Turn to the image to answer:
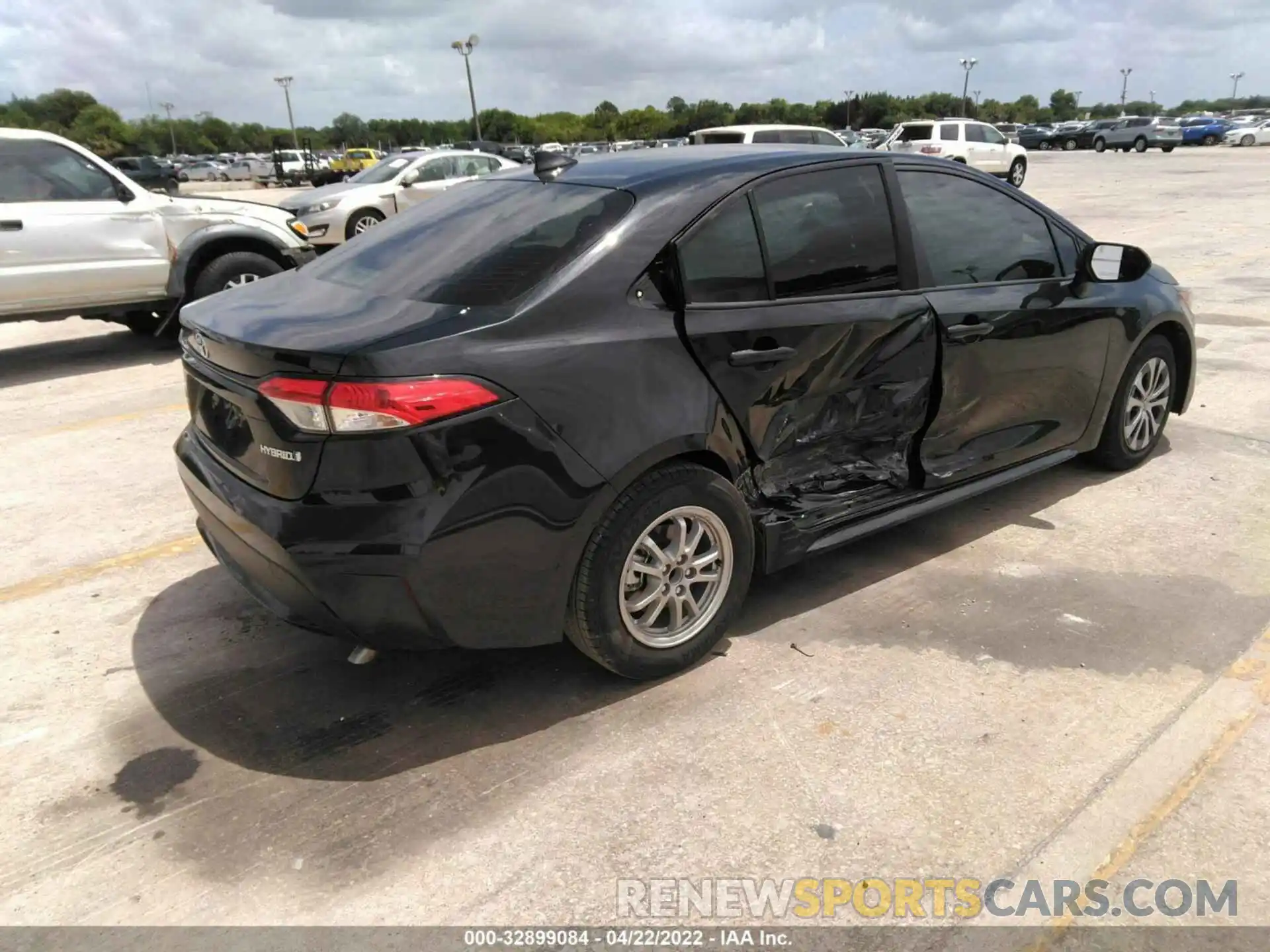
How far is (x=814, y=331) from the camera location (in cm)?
331

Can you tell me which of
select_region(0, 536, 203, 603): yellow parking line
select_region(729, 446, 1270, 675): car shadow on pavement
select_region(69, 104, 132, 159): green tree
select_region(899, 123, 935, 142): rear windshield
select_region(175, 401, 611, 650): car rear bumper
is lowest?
select_region(729, 446, 1270, 675): car shadow on pavement

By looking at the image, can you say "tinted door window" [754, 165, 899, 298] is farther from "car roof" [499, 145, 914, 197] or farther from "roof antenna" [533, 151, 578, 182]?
"roof antenna" [533, 151, 578, 182]

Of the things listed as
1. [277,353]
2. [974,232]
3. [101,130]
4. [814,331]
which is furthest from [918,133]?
[101,130]

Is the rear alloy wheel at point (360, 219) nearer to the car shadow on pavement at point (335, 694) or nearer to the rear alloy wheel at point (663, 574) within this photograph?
the car shadow on pavement at point (335, 694)

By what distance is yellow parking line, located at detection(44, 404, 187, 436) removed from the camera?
603 centimetres

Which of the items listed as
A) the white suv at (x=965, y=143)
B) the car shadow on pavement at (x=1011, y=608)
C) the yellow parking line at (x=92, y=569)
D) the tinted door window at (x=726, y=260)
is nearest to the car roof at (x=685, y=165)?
the tinted door window at (x=726, y=260)

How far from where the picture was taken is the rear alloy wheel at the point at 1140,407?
477cm

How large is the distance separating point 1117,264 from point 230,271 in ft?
22.3

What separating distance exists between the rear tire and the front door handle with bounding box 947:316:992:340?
20.0 feet

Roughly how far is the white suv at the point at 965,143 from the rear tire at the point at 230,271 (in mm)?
19088

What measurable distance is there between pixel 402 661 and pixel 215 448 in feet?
3.17

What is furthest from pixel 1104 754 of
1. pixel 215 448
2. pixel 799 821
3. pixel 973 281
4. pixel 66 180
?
pixel 66 180

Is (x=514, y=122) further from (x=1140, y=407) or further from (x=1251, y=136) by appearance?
(x=1140, y=407)

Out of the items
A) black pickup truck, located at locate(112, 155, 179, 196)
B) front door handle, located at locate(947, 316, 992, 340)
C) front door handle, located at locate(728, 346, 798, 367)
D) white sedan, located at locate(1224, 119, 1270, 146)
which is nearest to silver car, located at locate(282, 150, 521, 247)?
black pickup truck, located at locate(112, 155, 179, 196)
